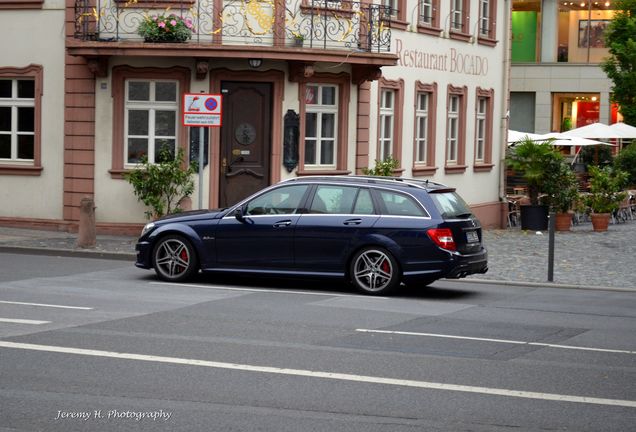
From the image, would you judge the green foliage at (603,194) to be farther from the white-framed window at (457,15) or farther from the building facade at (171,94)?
the building facade at (171,94)

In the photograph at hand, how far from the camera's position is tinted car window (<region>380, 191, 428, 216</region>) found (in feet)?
49.8

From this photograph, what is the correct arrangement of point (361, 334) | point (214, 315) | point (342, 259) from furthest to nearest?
point (342, 259)
point (214, 315)
point (361, 334)

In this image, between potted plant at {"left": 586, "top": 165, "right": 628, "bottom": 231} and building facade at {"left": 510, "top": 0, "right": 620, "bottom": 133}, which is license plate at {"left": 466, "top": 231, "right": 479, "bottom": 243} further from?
building facade at {"left": 510, "top": 0, "right": 620, "bottom": 133}

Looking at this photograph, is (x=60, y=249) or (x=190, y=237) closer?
(x=190, y=237)

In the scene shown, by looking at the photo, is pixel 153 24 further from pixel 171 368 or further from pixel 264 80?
pixel 171 368

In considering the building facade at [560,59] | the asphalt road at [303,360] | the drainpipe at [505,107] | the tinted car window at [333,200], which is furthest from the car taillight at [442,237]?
the building facade at [560,59]

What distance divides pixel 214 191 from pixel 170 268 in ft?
23.5

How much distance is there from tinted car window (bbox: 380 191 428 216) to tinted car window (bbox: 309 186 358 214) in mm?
446

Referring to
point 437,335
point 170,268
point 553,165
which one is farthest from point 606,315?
point 553,165

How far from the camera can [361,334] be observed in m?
11.5

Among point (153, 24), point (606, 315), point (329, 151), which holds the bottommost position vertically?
point (606, 315)

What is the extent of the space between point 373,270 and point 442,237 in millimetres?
970

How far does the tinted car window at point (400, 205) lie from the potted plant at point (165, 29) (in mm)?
8116

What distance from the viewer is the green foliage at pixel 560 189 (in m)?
30.1
